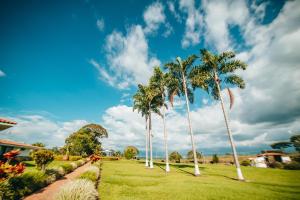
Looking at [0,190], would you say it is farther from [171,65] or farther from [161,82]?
[161,82]

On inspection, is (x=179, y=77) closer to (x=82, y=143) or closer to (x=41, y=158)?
(x=41, y=158)

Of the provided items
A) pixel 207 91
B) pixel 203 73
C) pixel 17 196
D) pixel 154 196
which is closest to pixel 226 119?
pixel 207 91

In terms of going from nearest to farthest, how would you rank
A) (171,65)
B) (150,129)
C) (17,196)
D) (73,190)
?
(73,190) < (17,196) < (171,65) < (150,129)

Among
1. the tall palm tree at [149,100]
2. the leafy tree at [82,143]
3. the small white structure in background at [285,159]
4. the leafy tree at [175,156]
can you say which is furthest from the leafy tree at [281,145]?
the leafy tree at [82,143]

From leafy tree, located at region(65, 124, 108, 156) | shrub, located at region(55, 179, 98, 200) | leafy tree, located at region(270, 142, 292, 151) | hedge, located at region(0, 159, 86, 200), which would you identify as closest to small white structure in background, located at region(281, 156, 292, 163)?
leafy tree, located at region(270, 142, 292, 151)

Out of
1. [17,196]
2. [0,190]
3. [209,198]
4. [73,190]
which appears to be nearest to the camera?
[73,190]

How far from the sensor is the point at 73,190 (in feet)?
24.2

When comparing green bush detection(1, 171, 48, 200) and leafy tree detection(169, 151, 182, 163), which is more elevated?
leafy tree detection(169, 151, 182, 163)

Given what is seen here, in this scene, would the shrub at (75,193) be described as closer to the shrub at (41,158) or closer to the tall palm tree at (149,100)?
the shrub at (41,158)

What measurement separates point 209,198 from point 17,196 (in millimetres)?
11712

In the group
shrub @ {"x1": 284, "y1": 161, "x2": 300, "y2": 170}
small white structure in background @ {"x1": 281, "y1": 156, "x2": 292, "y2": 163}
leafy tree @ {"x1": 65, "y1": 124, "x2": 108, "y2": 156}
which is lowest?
shrub @ {"x1": 284, "y1": 161, "x2": 300, "y2": 170}

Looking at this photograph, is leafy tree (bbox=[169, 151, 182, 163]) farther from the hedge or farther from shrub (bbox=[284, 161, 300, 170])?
the hedge

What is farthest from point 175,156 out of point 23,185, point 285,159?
point 23,185

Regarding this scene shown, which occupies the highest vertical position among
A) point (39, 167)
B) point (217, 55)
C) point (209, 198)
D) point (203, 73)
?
point (217, 55)
